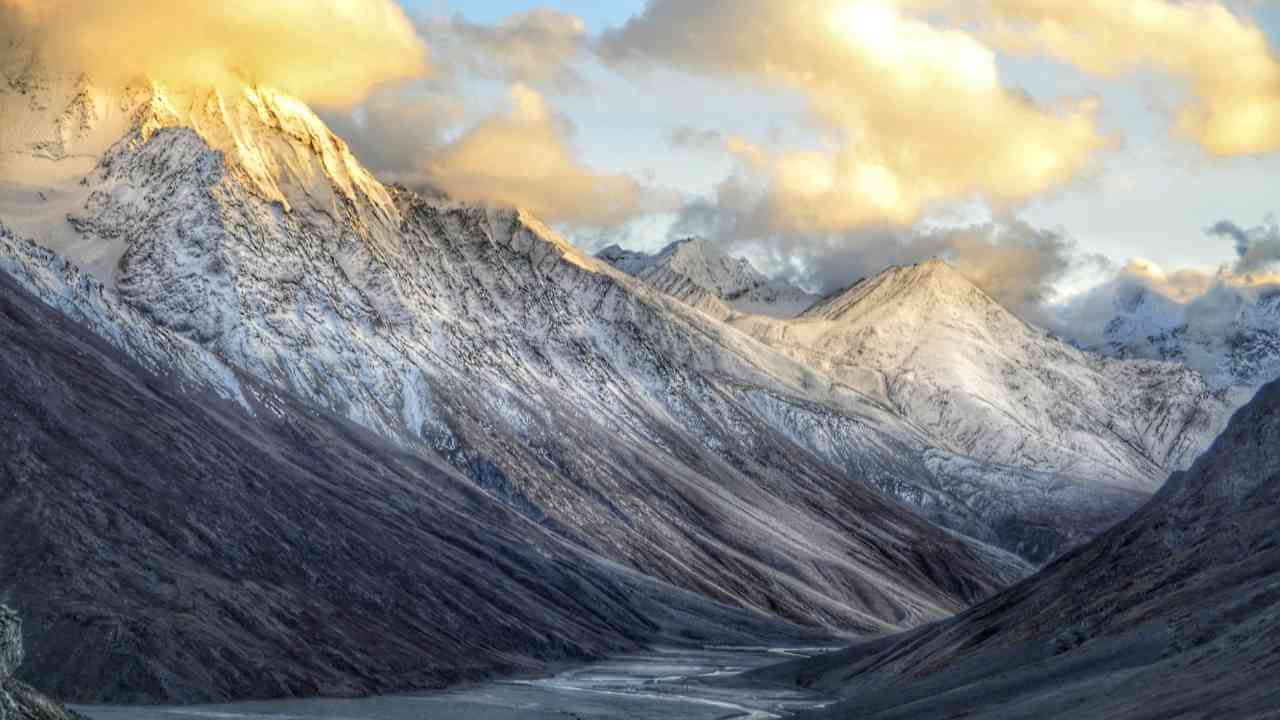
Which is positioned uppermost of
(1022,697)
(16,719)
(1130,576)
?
(1130,576)

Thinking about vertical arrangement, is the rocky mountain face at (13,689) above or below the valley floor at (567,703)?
below

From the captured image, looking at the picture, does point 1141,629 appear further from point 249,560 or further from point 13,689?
point 249,560

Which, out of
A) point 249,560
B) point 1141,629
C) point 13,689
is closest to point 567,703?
point 249,560

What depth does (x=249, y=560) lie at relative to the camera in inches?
5039

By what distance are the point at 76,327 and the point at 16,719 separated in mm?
121506

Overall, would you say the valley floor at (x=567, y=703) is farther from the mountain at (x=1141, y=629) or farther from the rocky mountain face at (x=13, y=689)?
the rocky mountain face at (x=13, y=689)

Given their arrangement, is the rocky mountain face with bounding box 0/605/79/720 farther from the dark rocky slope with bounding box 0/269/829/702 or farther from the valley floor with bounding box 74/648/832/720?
the dark rocky slope with bounding box 0/269/829/702

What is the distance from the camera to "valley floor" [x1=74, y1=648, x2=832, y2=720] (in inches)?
3740

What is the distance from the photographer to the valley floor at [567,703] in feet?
312

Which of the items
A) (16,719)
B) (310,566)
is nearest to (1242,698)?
(16,719)

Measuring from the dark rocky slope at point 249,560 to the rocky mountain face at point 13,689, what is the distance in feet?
168

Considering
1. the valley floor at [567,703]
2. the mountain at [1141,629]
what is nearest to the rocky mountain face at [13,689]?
the mountain at [1141,629]

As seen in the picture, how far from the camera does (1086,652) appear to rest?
76.4 m

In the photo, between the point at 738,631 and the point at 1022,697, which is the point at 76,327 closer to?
the point at 738,631
